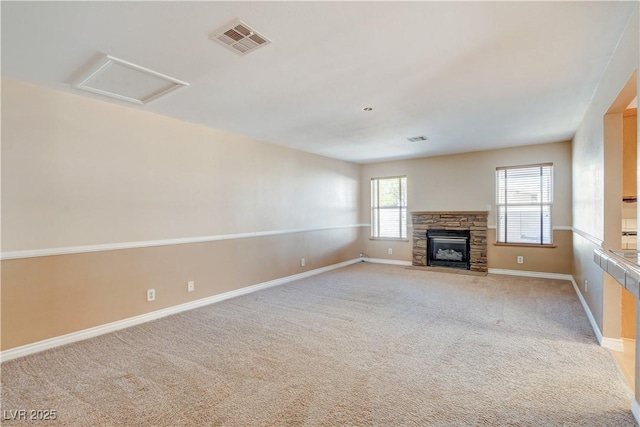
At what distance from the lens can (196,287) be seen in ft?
13.8

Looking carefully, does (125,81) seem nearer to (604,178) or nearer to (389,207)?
(604,178)

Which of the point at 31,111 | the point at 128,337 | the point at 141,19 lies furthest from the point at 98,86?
the point at 128,337

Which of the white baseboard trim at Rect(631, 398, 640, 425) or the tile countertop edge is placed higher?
the tile countertop edge

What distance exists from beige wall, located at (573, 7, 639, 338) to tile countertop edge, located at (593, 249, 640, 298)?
3.13 ft

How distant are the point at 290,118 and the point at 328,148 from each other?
1.93m

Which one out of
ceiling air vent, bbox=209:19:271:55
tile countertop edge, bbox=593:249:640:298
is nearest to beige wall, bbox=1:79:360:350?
ceiling air vent, bbox=209:19:271:55

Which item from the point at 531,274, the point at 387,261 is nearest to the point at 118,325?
the point at 387,261

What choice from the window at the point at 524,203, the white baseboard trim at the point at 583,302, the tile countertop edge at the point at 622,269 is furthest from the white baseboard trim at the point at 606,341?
the window at the point at 524,203

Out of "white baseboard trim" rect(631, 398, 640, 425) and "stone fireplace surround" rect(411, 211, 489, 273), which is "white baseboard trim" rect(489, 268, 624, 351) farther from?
"white baseboard trim" rect(631, 398, 640, 425)

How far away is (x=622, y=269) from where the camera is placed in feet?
5.26

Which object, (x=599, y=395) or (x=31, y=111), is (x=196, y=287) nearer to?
(x=31, y=111)

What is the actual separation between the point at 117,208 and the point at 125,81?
137 cm

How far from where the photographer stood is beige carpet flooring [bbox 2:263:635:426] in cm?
197

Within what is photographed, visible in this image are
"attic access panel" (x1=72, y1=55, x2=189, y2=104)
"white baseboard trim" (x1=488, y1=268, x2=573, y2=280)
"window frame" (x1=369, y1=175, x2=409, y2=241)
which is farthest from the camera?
"window frame" (x1=369, y1=175, x2=409, y2=241)
